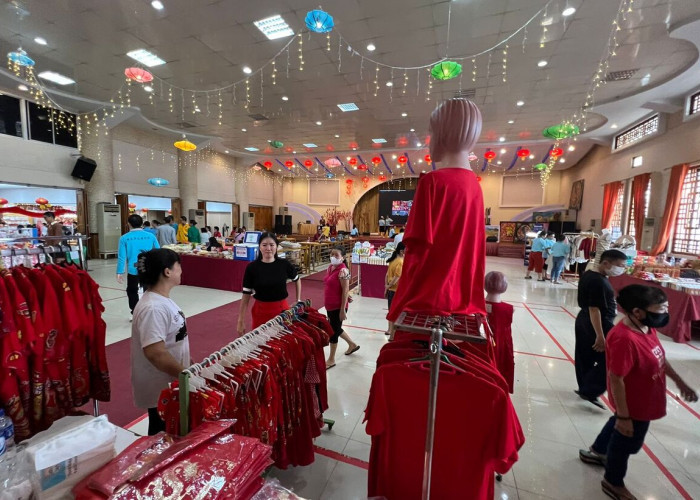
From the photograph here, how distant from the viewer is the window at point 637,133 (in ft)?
30.6

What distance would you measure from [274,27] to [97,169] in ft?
31.0

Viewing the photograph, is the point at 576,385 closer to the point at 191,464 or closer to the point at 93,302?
the point at 191,464

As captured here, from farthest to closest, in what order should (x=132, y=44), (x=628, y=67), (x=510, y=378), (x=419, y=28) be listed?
(x=628, y=67), (x=132, y=44), (x=419, y=28), (x=510, y=378)

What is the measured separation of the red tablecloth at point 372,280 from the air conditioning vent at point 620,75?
6997mm

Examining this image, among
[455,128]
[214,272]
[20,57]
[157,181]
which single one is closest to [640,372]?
[455,128]

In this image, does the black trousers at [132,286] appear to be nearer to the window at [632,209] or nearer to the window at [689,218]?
the window at [689,218]

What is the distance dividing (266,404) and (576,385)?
3.35 metres

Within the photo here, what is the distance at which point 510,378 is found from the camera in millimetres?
2316

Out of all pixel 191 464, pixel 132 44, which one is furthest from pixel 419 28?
pixel 191 464

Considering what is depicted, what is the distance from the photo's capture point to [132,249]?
4.41 meters

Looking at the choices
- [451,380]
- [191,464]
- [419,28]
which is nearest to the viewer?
[191,464]

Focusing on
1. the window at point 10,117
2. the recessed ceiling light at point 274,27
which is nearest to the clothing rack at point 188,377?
the recessed ceiling light at point 274,27

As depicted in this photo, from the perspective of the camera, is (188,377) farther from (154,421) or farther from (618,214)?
(618,214)

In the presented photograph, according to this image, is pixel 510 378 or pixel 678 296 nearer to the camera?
pixel 510 378
